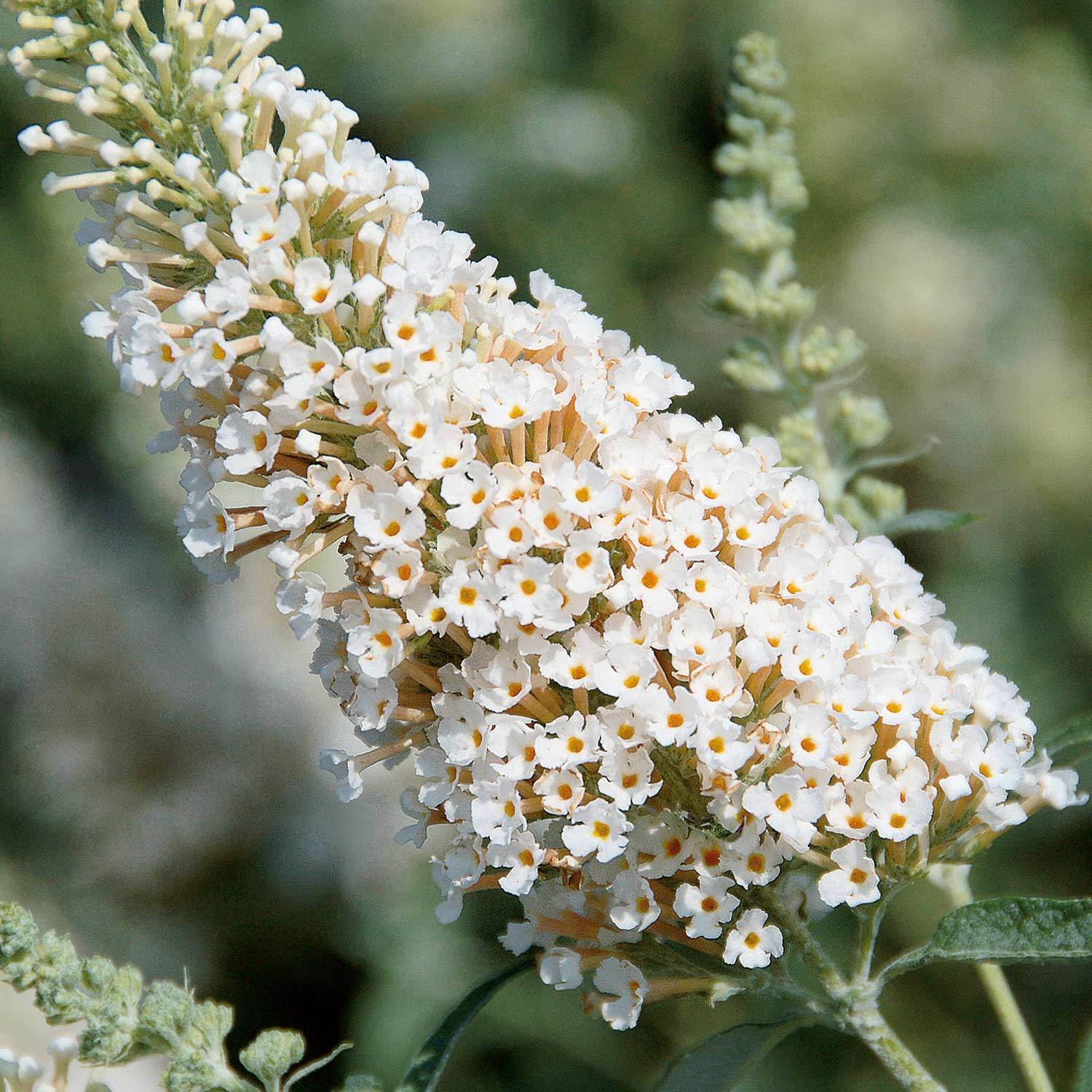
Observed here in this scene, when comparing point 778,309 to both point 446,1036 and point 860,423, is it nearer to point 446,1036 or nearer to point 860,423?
point 860,423

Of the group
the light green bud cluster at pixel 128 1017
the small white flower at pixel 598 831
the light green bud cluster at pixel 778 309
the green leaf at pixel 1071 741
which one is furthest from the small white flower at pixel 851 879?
the light green bud cluster at pixel 778 309

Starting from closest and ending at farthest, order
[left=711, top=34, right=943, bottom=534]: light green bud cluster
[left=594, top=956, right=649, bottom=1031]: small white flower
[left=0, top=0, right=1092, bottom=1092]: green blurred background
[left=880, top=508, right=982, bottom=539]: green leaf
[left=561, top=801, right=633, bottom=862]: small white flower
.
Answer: [left=561, top=801, right=633, bottom=862]: small white flower
[left=594, top=956, right=649, bottom=1031]: small white flower
[left=880, top=508, right=982, bottom=539]: green leaf
[left=711, top=34, right=943, bottom=534]: light green bud cluster
[left=0, top=0, right=1092, bottom=1092]: green blurred background

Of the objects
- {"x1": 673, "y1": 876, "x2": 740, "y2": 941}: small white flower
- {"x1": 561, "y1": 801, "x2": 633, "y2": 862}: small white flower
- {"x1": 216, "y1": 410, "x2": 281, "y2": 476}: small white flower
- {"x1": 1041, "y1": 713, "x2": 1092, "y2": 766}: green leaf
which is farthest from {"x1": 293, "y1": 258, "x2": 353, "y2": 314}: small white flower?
{"x1": 1041, "y1": 713, "x2": 1092, "y2": 766}: green leaf

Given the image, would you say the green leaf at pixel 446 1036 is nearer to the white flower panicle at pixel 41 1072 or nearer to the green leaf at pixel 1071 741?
the white flower panicle at pixel 41 1072

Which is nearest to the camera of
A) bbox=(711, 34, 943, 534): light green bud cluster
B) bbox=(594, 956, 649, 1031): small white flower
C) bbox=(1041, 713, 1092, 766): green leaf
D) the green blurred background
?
bbox=(594, 956, 649, 1031): small white flower

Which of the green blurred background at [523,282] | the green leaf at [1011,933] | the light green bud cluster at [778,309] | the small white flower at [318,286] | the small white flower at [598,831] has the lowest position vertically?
the green blurred background at [523,282]

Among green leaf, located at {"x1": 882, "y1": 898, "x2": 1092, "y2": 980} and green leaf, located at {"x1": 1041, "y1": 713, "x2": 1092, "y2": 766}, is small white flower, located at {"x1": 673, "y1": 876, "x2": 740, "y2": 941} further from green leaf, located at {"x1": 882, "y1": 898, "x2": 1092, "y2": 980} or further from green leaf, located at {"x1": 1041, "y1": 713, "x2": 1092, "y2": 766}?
green leaf, located at {"x1": 1041, "y1": 713, "x2": 1092, "y2": 766}
